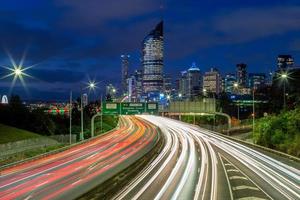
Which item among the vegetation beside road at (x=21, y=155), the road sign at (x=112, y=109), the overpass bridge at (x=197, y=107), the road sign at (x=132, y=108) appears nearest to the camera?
the vegetation beside road at (x=21, y=155)

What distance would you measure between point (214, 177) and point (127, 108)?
57061 mm

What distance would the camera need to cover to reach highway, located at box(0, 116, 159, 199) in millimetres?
36844

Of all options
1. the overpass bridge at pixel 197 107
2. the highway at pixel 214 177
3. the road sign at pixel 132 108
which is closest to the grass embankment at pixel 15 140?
the highway at pixel 214 177

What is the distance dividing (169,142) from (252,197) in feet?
186

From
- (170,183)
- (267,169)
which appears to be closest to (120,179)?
(170,183)

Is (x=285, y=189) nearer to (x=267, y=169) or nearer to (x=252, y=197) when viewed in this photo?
(x=252, y=197)

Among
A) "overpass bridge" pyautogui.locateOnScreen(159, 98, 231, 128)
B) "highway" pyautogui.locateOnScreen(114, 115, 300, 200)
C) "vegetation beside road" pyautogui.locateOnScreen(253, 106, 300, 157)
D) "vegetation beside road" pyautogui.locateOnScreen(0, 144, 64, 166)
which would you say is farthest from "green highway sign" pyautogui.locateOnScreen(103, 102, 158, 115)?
"highway" pyautogui.locateOnScreen(114, 115, 300, 200)

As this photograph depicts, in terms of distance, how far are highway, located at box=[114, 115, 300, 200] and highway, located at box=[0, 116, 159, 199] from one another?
314 cm

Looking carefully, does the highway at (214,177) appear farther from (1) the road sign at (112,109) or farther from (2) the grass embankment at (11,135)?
(1) the road sign at (112,109)

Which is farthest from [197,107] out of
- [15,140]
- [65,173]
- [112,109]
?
[65,173]

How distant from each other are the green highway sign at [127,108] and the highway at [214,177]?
29.5 m

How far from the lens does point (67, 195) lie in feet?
115

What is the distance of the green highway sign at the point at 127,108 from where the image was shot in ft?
329

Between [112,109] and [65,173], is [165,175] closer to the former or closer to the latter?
[65,173]
